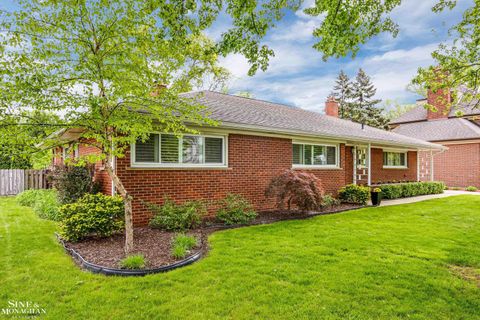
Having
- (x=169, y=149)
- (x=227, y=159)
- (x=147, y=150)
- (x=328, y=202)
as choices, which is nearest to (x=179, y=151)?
(x=169, y=149)

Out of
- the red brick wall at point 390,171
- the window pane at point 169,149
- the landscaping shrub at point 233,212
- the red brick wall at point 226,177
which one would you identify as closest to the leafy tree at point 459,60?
the red brick wall at point 226,177

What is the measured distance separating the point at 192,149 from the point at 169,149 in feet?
2.37

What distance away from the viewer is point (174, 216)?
23.5ft

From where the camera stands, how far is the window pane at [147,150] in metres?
7.58

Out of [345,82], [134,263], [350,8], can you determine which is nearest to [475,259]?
[350,8]

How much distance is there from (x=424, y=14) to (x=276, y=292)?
23.0ft

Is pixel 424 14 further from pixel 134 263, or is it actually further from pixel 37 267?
pixel 37 267

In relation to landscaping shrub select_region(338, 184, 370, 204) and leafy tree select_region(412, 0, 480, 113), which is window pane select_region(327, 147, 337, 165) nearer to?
landscaping shrub select_region(338, 184, 370, 204)

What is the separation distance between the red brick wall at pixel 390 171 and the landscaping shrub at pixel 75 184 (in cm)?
1359

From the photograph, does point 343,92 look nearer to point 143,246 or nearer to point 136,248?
point 143,246

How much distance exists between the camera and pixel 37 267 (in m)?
4.77

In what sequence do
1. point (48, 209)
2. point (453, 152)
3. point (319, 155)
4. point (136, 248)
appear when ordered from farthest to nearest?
1. point (453, 152)
2. point (319, 155)
3. point (48, 209)
4. point (136, 248)

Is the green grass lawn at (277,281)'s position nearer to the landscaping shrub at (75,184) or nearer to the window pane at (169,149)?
the landscaping shrub at (75,184)

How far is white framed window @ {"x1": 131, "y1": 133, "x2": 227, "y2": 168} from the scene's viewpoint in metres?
7.65
